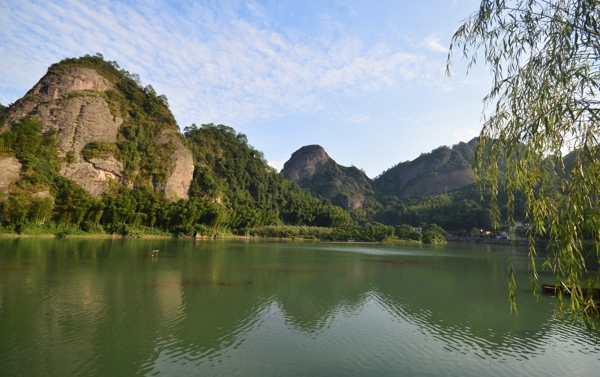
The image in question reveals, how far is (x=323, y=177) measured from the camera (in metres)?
171

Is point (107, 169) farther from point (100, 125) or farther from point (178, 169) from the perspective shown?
point (178, 169)

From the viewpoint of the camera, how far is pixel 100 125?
61.7 m

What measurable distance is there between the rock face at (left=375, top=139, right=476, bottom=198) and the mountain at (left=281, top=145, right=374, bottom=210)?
17.2 metres

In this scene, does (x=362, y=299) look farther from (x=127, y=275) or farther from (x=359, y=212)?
(x=359, y=212)

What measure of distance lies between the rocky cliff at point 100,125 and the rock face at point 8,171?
266 mm

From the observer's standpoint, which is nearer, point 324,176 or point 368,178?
point 324,176

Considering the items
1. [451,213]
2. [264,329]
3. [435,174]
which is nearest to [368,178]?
[435,174]

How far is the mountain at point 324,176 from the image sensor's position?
16275cm

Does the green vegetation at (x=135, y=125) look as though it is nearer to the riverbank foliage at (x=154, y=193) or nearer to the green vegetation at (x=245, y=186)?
the riverbank foliage at (x=154, y=193)

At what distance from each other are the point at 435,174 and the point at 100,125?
14552 cm

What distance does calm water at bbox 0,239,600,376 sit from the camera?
7.15 m

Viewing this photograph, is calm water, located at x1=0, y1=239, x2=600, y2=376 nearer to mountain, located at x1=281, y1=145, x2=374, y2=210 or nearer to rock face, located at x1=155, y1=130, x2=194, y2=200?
rock face, located at x1=155, y1=130, x2=194, y2=200

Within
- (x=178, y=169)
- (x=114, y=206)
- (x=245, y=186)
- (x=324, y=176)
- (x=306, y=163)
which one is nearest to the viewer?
(x=114, y=206)

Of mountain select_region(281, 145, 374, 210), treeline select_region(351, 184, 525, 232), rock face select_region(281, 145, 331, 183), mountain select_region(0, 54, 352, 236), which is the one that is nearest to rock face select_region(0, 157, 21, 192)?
mountain select_region(0, 54, 352, 236)
